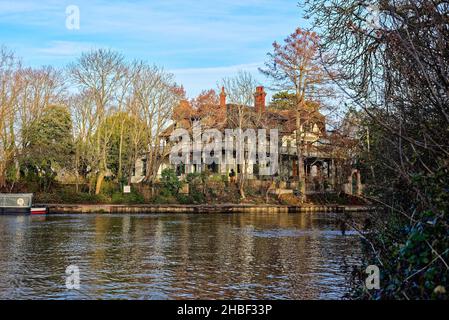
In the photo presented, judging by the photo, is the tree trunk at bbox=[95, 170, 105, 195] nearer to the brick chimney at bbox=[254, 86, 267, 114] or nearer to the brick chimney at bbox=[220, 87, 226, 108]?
the brick chimney at bbox=[220, 87, 226, 108]

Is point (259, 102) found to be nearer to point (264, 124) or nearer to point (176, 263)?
point (264, 124)

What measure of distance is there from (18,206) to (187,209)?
434 inches

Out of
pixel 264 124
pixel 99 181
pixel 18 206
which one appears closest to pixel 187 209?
pixel 99 181

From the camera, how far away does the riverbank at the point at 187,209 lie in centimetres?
3675

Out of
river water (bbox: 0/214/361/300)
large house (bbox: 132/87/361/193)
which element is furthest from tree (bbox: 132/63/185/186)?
river water (bbox: 0/214/361/300)

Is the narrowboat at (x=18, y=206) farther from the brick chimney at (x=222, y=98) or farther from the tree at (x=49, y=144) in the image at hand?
the brick chimney at (x=222, y=98)

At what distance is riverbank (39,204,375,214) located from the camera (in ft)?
121

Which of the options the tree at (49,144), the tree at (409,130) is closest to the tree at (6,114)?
the tree at (49,144)

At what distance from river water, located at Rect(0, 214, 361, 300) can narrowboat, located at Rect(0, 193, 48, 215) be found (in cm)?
1084

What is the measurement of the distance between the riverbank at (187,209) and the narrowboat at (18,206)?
199 centimetres

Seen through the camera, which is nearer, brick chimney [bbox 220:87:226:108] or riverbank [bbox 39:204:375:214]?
riverbank [bbox 39:204:375:214]

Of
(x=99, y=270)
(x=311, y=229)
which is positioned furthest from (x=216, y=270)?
(x=311, y=229)

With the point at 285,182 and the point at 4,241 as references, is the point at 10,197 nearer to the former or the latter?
the point at 4,241

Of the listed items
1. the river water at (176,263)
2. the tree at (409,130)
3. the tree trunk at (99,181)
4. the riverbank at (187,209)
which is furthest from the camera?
the tree trunk at (99,181)
